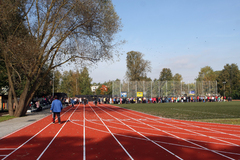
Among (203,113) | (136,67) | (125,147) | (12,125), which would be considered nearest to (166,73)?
(136,67)

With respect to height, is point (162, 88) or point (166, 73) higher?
point (166, 73)

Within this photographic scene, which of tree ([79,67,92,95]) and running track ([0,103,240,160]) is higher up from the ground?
tree ([79,67,92,95])

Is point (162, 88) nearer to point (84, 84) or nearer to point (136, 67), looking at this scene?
point (136, 67)

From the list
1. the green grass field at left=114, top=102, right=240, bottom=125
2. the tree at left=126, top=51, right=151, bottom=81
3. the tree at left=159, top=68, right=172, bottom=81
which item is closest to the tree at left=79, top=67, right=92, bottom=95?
the tree at left=126, top=51, right=151, bottom=81

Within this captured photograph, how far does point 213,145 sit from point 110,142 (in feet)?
12.1

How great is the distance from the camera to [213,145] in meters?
7.75

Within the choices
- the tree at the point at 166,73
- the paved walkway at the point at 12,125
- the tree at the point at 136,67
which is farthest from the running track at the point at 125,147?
the tree at the point at 166,73

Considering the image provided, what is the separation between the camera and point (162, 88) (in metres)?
59.4

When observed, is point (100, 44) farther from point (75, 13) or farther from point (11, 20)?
point (11, 20)

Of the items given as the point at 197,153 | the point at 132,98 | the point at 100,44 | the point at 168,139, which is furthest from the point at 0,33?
the point at 132,98

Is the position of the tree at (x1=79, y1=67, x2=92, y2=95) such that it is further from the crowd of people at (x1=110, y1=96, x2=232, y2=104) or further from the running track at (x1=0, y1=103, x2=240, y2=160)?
the running track at (x1=0, y1=103, x2=240, y2=160)

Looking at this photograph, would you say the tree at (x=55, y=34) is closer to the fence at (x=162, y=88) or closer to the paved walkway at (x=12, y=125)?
the paved walkway at (x=12, y=125)

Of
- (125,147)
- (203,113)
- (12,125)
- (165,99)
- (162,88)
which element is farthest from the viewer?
(162,88)

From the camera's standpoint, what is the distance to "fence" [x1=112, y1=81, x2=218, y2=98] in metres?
56.6
